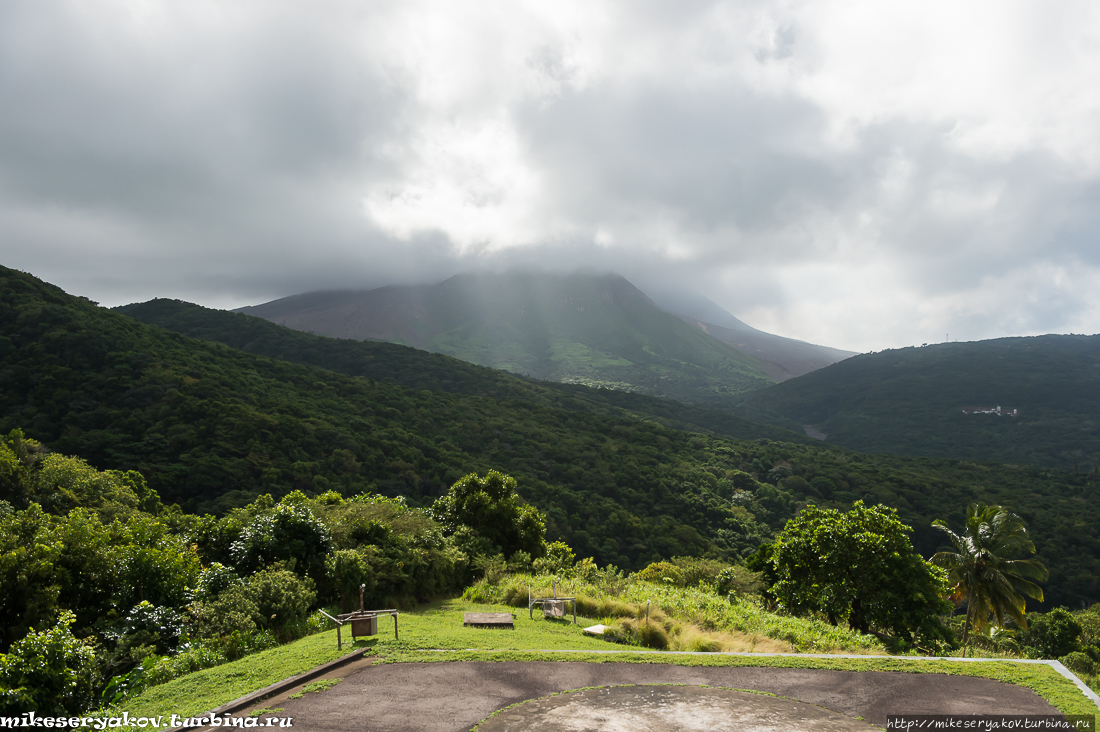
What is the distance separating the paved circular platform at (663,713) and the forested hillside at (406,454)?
39.0 m

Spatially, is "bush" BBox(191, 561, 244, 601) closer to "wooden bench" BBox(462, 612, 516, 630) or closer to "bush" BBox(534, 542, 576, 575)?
"wooden bench" BBox(462, 612, 516, 630)

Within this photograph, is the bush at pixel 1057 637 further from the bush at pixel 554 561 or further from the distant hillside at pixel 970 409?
the distant hillside at pixel 970 409

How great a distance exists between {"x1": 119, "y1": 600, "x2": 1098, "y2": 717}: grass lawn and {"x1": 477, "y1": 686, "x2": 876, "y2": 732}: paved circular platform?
1.43m

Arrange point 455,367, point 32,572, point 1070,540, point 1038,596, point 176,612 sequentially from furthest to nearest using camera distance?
point 455,367, point 1070,540, point 1038,596, point 176,612, point 32,572

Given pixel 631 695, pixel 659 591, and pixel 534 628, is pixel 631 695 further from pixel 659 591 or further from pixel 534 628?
pixel 659 591

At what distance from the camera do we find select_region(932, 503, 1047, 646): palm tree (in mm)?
23688

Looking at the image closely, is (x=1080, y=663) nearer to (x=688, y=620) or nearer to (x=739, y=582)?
(x=739, y=582)

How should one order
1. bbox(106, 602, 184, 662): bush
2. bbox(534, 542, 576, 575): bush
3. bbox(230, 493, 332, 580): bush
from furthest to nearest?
bbox(534, 542, 576, 575): bush
bbox(230, 493, 332, 580): bush
bbox(106, 602, 184, 662): bush

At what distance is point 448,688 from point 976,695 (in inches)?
269

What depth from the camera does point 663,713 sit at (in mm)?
6617

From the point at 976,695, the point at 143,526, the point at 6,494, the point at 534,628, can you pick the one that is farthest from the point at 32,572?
the point at 6,494

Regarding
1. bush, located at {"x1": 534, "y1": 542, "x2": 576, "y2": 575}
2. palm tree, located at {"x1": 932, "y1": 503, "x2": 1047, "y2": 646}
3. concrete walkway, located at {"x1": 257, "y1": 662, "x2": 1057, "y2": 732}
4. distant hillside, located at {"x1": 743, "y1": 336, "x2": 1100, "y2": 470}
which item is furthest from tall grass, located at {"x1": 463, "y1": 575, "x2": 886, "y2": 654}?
distant hillside, located at {"x1": 743, "y1": 336, "x2": 1100, "y2": 470}

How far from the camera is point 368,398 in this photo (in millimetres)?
74000

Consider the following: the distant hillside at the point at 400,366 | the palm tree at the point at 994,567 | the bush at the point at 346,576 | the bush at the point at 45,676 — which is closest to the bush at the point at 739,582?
the palm tree at the point at 994,567
